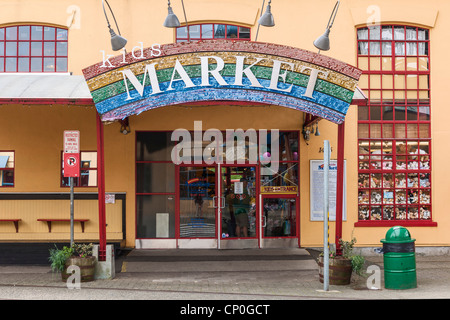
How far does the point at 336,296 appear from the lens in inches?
388

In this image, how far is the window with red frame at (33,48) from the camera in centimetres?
1460

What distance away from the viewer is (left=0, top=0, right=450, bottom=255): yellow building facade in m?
14.4

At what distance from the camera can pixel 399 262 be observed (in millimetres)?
10461

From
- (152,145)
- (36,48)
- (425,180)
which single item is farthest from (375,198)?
(36,48)

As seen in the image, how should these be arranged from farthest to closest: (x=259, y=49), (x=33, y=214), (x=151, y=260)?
1. (x=33, y=214)
2. (x=151, y=260)
3. (x=259, y=49)

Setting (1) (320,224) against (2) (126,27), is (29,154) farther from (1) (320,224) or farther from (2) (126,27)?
(1) (320,224)

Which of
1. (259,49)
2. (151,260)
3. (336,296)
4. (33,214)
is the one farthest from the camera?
(33,214)

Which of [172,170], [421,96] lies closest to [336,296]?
[172,170]

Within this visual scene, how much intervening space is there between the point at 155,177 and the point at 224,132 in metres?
2.28

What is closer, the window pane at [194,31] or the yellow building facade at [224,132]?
the yellow building facade at [224,132]

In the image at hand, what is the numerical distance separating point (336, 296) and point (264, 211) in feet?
16.1

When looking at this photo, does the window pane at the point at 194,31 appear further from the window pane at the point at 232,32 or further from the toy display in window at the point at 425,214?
the toy display in window at the point at 425,214

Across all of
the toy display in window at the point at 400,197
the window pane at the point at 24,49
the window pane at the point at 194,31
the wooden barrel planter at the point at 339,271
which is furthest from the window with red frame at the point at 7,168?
the toy display in window at the point at 400,197

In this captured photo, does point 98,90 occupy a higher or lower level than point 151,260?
higher
